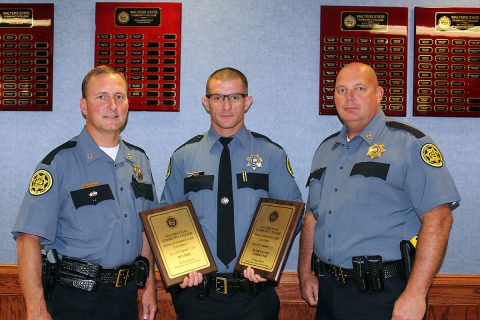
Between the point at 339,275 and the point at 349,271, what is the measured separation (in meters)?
0.06

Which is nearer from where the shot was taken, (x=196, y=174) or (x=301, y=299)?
(x=196, y=174)

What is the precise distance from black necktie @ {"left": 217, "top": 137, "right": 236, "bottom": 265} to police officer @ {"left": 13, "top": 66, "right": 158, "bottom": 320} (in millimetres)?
399

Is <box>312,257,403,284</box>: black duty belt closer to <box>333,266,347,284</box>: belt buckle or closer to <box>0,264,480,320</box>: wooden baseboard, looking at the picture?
<box>333,266,347,284</box>: belt buckle

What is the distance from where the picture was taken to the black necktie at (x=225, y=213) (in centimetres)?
232

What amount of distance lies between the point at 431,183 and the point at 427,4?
1.49 metres

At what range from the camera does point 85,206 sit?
217 centimetres

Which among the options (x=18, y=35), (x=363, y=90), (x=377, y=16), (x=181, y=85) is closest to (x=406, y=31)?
(x=377, y=16)

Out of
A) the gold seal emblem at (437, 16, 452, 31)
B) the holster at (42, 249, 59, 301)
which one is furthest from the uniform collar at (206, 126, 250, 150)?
the gold seal emblem at (437, 16, 452, 31)

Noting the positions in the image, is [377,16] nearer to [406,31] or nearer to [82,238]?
[406,31]

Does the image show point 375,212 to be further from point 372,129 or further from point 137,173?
point 137,173

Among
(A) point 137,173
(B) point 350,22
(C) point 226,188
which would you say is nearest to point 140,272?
(A) point 137,173

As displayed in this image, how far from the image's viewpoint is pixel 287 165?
2.53 m

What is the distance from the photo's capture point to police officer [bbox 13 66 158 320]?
2.07 meters

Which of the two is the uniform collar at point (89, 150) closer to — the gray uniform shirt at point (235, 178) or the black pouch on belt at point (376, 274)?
the gray uniform shirt at point (235, 178)
